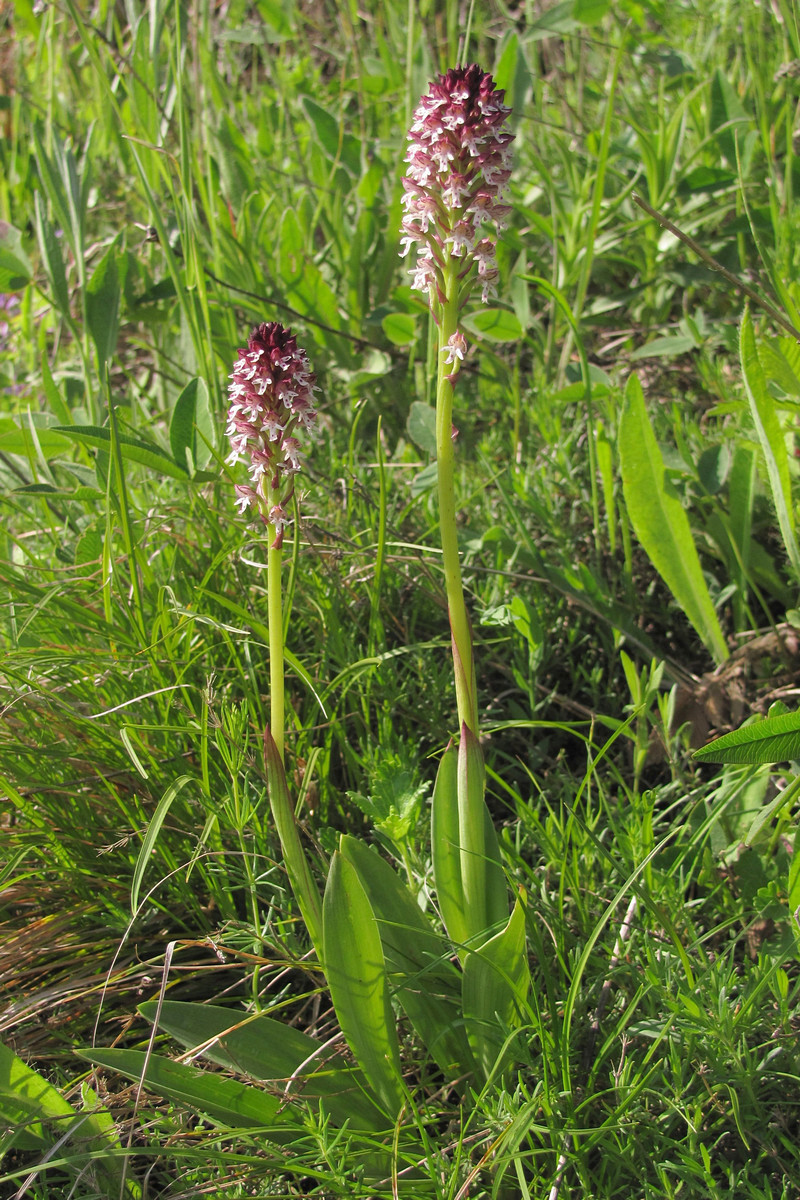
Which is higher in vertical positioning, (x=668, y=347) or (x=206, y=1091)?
(x=668, y=347)

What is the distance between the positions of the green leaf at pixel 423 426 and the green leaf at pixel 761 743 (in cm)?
126

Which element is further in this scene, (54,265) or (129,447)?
(54,265)

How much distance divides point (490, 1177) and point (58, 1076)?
0.70 metres

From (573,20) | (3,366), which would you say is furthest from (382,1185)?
(573,20)

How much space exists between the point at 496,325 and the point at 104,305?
1.09 m

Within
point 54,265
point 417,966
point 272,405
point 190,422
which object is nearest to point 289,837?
point 417,966

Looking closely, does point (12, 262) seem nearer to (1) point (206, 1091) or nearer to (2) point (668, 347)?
(2) point (668, 347)

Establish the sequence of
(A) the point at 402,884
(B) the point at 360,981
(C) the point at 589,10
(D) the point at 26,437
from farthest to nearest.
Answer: (C) the point at 589,10 → (D) the point at 26,437 → (A) the point at 402,884 → (B) the point at 360,981

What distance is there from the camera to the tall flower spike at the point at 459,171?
3.67 ft

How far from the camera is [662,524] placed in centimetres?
206

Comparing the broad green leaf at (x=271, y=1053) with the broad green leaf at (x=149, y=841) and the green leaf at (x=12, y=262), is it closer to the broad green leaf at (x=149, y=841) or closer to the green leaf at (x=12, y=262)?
the broad green leaf at (x=149, y=841)

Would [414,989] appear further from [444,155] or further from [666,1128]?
[444,155]

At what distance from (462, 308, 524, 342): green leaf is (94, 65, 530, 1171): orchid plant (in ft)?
4.51

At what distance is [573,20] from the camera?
300 centimetres
